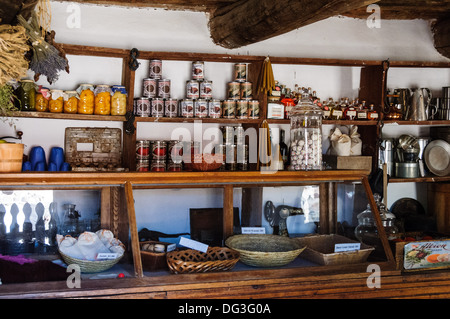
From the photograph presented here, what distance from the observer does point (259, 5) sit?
10.0 ft

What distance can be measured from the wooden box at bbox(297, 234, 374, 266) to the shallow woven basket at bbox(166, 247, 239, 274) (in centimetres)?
46

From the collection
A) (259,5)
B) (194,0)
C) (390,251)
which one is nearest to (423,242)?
(390,251)

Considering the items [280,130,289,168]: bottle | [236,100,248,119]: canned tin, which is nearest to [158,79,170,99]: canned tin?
[236,100,248,119]: canned tin

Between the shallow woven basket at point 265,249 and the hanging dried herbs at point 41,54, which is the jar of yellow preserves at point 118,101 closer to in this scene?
the hanging dried herbs at point 41,54

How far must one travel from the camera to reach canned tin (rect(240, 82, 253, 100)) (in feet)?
13.0

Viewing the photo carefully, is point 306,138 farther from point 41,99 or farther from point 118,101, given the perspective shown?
point 41,99

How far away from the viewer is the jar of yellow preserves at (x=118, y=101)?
3652 millimetres

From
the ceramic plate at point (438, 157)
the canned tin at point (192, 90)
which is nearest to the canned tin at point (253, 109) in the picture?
the canned tin at point (192, 90)

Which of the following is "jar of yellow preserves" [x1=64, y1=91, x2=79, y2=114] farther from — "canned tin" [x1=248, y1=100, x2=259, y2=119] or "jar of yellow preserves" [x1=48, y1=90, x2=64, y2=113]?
"canned tin" [x1=248, y1=100, x2=259, y2=119]

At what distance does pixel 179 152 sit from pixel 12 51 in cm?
187

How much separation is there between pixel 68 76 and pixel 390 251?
9.28 ft

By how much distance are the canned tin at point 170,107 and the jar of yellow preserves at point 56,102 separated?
82cm
